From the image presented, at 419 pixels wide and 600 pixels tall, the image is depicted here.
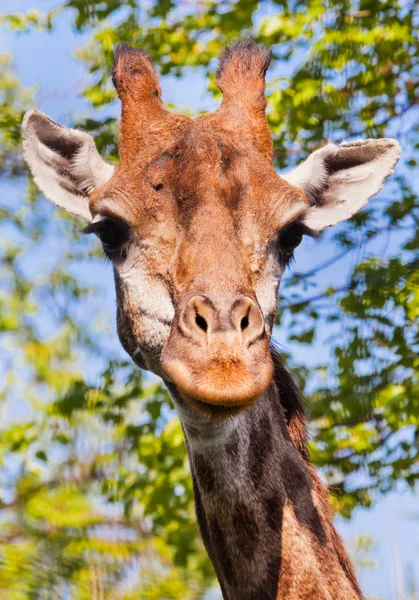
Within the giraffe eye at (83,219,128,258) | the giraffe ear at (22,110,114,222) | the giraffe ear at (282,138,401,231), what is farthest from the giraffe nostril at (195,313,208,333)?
the giraffe ear at (22,110,114,222)

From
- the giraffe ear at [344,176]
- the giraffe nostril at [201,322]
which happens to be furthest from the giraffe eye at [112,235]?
the giraffe ear at [344,176]

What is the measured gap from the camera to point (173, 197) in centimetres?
535

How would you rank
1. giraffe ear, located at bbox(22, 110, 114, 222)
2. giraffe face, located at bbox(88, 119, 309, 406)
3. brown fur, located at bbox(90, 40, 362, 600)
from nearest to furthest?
giraffe face, located at bbox(88, 119, 309, 406) < brown fur, located at bbox(90, 40, 362, 600) < giraffe ear, located at bbox(22, 110, 114, 222)

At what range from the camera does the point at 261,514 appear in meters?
5.18

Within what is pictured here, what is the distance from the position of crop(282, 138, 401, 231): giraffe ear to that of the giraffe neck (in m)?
1.72

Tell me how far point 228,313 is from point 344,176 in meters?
2.43

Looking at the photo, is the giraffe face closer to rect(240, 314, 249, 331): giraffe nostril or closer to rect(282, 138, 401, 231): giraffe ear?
rect(240, 314, 249, 331): giraffe nostril

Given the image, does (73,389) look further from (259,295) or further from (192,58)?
(259,295)

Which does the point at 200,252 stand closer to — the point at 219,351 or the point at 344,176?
the point at 219,351

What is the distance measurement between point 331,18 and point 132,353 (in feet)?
18.0

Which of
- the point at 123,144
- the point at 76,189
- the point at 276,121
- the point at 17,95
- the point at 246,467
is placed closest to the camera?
the point at 246,467

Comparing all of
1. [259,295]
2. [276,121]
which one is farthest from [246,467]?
[276,121]

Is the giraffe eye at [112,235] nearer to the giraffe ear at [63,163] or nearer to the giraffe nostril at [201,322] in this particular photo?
the giraffe ear at [63,163]

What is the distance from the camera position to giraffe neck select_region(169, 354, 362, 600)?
16.6 feet
